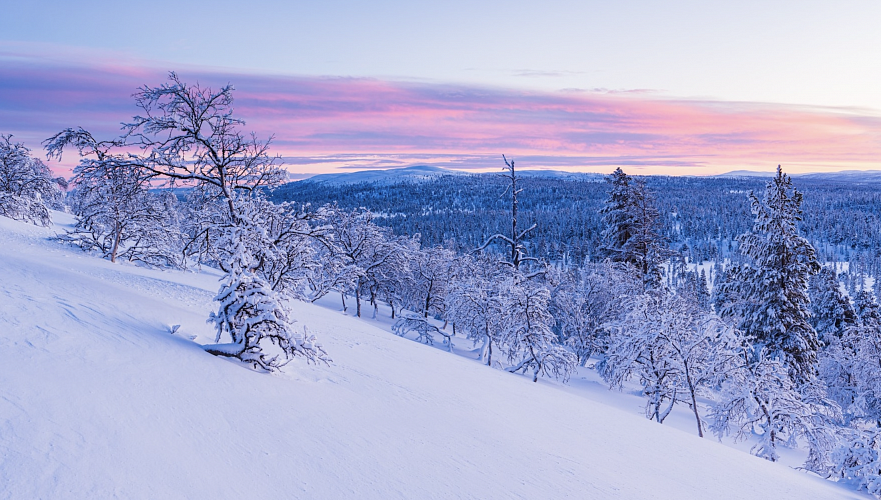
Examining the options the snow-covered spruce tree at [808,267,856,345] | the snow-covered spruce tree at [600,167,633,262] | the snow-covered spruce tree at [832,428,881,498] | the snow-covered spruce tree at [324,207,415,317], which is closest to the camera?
the snow-covered spruce tree at [832,428,881,498]

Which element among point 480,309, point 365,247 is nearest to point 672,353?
point 480,309

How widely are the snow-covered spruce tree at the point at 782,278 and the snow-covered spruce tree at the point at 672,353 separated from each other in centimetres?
591

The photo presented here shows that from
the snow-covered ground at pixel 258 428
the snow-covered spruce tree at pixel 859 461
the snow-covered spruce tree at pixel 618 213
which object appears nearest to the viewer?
the snow-covered ground at pixel 258 428

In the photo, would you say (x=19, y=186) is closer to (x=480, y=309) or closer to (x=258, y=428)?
(x=480, y=309)

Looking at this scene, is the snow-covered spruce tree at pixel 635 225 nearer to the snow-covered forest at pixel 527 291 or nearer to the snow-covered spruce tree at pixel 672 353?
the snow-covered forest at pixel 527 291

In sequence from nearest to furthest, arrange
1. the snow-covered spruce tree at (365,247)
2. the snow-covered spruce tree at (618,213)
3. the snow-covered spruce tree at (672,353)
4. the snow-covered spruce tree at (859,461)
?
the snow-covered spruce tree at (859,461), the snow-covered spruce tree at (672,353), the snow-covered spruce tree at (618,213), the snow-covered spruce tree at (365,247)

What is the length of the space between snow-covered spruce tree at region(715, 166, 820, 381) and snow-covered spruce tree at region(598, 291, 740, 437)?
5910 millimetres

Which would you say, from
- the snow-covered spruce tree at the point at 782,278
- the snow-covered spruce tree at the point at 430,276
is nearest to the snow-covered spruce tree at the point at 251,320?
the snow-covered spruce tree at the point at 782,278

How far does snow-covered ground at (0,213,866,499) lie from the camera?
14.3ft

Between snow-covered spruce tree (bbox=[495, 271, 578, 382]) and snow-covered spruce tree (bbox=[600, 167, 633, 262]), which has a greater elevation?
snow-covered spruce tree (bbox=[600, 167, 633, 262])

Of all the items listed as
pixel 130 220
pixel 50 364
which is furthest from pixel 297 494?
pixel 130 220

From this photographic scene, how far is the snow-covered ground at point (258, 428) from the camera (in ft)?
14.3

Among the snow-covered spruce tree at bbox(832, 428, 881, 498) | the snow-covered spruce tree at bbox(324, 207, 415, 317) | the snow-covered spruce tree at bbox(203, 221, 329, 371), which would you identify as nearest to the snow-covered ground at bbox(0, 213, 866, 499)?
the snow-covered spruce tree at bbox(203, 221, 329, 371)

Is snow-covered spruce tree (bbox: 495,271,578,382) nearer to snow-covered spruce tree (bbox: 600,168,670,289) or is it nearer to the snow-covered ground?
the snow-covered ground
